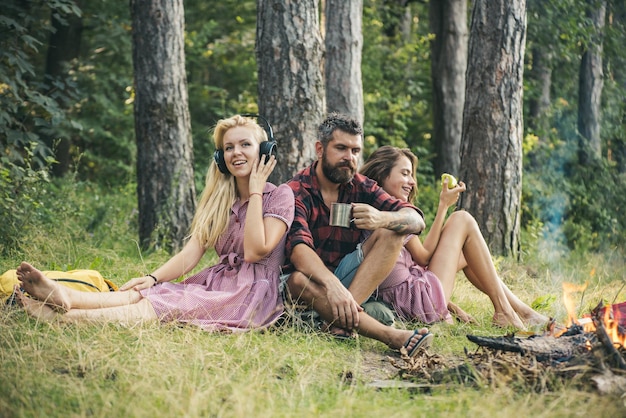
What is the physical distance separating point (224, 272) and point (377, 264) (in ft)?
3.44

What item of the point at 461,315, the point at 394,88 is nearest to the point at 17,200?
the point at 461,315

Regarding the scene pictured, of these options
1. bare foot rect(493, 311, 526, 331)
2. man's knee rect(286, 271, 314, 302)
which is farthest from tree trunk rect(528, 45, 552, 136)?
man's knee rect(286, 271, 314, 302)

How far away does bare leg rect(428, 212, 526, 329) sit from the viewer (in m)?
5.21

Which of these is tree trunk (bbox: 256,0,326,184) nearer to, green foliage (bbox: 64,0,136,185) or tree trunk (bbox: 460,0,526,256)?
tree trunk (bbox: 460,0,526,256)

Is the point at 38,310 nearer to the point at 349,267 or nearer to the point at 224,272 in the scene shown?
the point at 224,272

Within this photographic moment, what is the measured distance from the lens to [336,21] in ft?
30.9

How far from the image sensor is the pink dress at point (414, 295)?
16.7ft

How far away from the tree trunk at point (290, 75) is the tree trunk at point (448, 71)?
19.5 feet

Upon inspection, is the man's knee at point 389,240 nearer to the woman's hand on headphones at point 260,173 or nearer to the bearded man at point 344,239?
the bearded man at point 344,239

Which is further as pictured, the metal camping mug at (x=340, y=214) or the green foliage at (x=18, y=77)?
the green foliage at (x=18, y=77)

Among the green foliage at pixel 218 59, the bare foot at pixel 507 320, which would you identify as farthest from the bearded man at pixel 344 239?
the green foliage at pixel 218 59

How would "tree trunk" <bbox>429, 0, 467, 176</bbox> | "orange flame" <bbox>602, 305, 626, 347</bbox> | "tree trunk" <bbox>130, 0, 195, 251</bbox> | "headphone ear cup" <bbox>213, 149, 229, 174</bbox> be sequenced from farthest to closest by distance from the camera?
"tree trunk" <bbox>429, 0, 467, 176</bbox>, "tree trunk" <bbox>130, 0, 195, 251</bbox>, "headphone ear cup" <bbox>213, 149, 229, 174</bbox>, "orange flame" <bbox>602, 305, 626, 347</bbox>

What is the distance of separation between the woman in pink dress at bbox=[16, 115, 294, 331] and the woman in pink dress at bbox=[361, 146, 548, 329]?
91 cm

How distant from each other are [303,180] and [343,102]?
4497 millimetres
